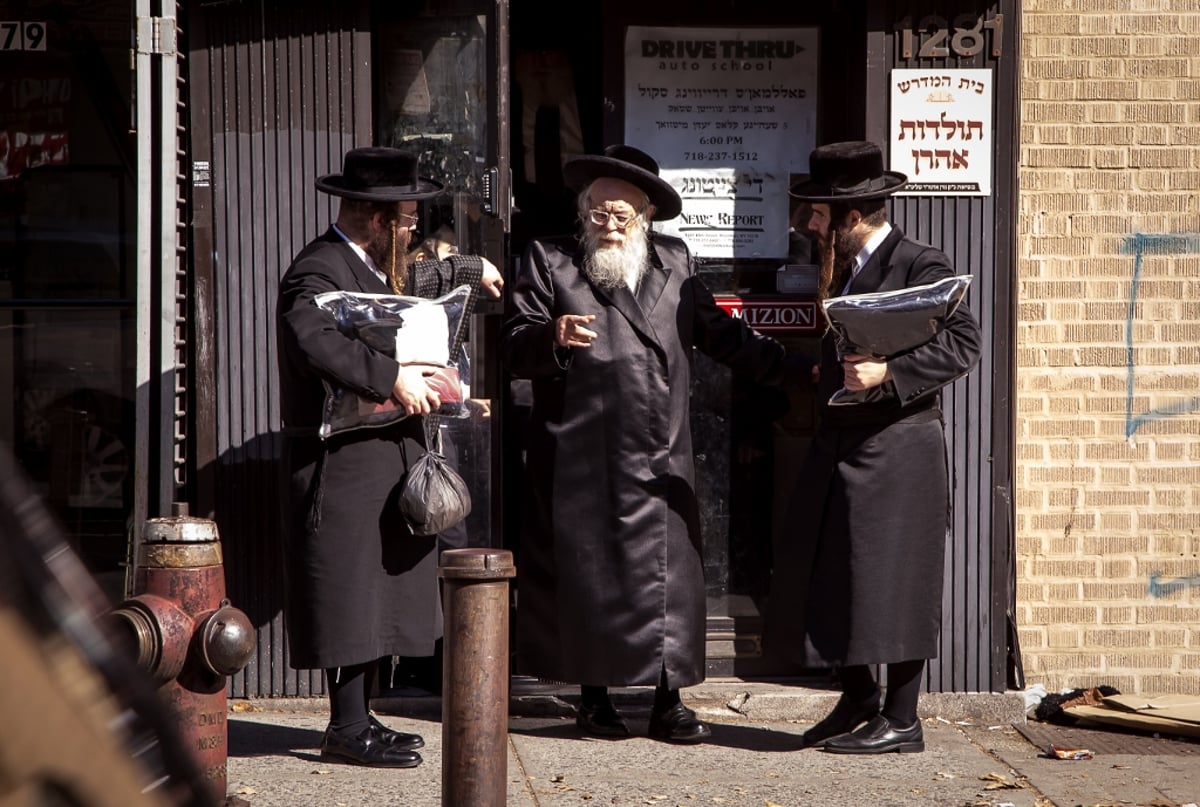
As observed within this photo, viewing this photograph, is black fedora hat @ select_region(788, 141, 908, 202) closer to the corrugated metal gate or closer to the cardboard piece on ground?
the corrugated metal gate

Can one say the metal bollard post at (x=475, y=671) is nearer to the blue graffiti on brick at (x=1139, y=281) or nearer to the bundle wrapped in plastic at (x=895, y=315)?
the bundle wrapped in plastic at (x=895, y=315)

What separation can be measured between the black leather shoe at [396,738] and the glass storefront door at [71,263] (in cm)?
198

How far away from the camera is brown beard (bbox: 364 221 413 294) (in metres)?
4.97

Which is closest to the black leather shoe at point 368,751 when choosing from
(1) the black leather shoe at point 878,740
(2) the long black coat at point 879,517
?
(2) the long black coat at point 879,517

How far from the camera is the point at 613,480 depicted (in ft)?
17.1

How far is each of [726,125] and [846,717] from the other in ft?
7.69

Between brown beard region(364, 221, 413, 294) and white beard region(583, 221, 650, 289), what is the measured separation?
671 mm

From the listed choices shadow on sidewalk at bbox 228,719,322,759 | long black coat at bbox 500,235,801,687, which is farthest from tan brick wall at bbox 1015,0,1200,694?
shadow on sidewalk at bbox 228,719,322,759

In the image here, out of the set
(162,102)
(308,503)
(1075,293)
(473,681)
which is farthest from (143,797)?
(1075,293)

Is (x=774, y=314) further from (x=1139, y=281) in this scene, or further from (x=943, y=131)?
(x=1139, y=281)

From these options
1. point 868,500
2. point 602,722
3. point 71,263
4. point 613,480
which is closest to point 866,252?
point 868,500

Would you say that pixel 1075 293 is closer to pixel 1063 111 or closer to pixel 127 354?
pixel 1063 111

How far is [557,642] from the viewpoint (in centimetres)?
526

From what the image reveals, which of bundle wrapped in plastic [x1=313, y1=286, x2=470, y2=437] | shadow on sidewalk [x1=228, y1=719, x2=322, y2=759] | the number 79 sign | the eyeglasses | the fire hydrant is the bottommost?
shadow on sidewalk [x1=228, y1=719, x2=322, y2=759]
